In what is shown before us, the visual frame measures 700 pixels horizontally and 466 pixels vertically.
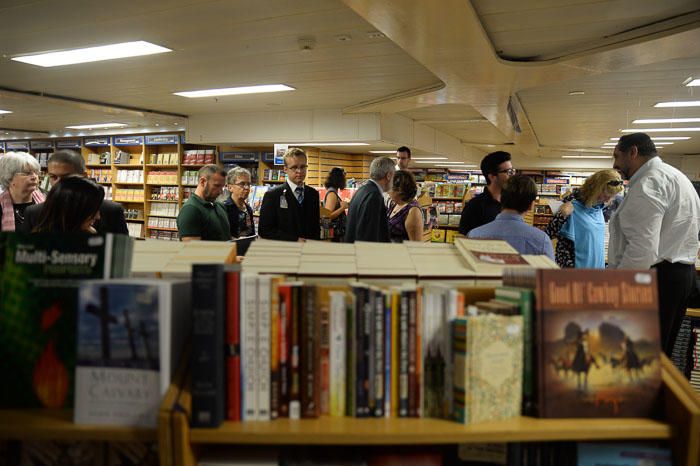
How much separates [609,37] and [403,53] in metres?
1.70

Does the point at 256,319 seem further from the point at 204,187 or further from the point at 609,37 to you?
the point at 609,37

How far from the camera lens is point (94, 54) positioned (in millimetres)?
4531

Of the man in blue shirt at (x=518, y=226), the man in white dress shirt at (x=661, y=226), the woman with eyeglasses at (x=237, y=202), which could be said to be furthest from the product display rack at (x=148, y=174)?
the man in white dress shirt at (x=661, y=226)

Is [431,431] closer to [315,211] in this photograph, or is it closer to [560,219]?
[560,219]

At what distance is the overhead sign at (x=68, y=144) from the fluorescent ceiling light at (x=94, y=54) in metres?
7.70

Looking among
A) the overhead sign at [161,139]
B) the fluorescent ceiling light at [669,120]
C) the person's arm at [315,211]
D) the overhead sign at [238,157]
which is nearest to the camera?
the person's arm at [315,211]

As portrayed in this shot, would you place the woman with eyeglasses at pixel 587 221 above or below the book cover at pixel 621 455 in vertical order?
above

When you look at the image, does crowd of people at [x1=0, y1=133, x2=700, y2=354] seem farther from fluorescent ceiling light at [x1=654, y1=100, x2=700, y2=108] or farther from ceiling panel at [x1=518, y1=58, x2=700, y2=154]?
fluorescent ceiling light at [x1=654, y1=100, x2=700, y2=108]

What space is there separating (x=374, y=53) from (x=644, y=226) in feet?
8.84

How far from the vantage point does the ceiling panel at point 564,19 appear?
3029 millimetres

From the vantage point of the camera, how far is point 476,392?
3.95ft

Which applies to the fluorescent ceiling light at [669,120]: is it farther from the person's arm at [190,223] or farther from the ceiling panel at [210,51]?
the person's arm at [190,223]

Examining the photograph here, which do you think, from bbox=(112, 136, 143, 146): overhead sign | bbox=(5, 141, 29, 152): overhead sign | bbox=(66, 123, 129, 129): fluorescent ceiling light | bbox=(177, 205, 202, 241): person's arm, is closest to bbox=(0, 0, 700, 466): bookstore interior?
bbox=(177, 205, 202, 241): person's arm

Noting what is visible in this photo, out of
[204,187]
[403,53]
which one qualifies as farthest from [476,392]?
[403,53]
